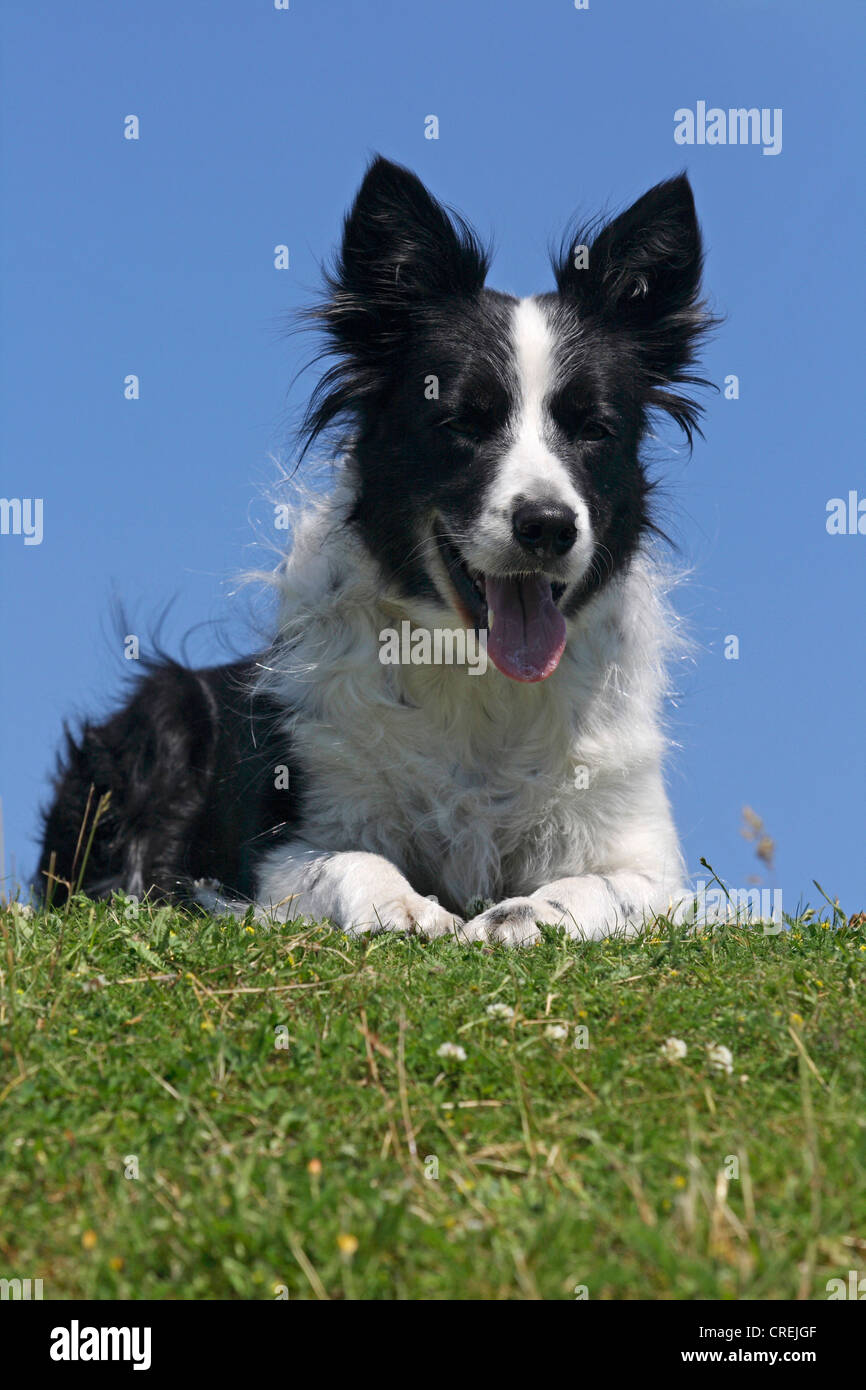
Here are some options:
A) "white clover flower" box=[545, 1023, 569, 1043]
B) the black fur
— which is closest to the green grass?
"white clover flower" box=[545, 1023, 569, 1043]

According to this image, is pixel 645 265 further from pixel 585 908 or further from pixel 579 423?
pixel 585 908

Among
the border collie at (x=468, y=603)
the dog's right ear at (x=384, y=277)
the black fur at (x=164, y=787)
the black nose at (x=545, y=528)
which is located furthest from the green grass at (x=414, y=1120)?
the dog's right ear at (x=384, y=277)

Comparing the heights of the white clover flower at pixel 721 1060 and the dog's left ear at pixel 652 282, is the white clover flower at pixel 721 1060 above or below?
below

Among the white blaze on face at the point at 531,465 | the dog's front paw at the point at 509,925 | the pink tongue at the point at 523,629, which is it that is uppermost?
the white blaze on face at the point at 531,465

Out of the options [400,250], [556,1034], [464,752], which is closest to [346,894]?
[464,752]

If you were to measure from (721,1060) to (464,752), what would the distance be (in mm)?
2874

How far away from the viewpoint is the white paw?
497cm

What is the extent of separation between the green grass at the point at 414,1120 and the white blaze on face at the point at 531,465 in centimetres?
163

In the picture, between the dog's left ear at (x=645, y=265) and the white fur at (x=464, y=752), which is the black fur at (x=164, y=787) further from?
the dog's left ear at (x=645, y=265)

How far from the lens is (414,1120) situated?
9.87ft

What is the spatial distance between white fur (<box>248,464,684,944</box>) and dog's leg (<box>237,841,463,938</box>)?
2.0 inches

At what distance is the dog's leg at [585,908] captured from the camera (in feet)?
16.4

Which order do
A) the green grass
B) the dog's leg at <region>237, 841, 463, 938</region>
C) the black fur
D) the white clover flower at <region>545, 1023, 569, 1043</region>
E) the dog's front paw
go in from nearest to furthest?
the green grass < the white clover flower at <region>545, 1023, 569, 1043</region> < the dog's front paw < the dog's leg at <region>237, 841, 463, 938</region> < the black fur

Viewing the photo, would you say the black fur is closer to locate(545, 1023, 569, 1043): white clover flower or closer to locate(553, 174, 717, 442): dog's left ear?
locate(553, 174, 717, 442): dog's left ear
